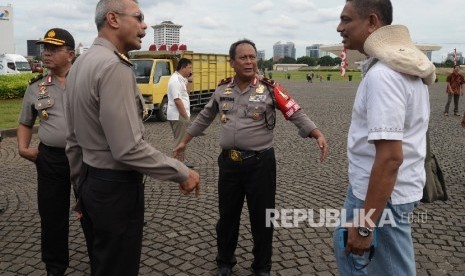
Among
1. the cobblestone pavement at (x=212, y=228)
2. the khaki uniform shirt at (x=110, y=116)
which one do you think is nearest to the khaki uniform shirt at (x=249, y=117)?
the cobblestone pavement at (x=212, y=228)

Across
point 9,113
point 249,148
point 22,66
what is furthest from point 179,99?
point 22,66

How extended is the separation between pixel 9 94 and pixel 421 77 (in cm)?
1821

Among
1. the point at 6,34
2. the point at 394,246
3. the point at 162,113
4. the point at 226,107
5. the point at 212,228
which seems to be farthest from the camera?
the point at 6,34

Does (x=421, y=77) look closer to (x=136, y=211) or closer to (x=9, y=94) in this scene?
(x=136, y=211)

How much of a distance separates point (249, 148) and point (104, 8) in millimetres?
1580

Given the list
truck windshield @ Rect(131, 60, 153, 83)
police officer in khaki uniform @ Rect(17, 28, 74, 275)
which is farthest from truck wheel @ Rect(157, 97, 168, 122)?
police officer in khaki uniform @ Rect(17, 28, 74, 275)

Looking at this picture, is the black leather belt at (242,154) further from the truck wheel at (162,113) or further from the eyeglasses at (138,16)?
the truck wheel at (162,113)

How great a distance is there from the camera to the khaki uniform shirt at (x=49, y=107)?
3.25m

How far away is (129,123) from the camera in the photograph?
2.02 m

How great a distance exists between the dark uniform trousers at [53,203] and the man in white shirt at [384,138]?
7.15ft

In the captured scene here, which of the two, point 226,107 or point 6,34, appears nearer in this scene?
point 226,107

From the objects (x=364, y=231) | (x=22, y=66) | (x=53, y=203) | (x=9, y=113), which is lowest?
(x=9, y=113)

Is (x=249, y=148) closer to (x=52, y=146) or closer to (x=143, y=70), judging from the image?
(x=52, y=146)

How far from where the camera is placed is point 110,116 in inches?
78.6
